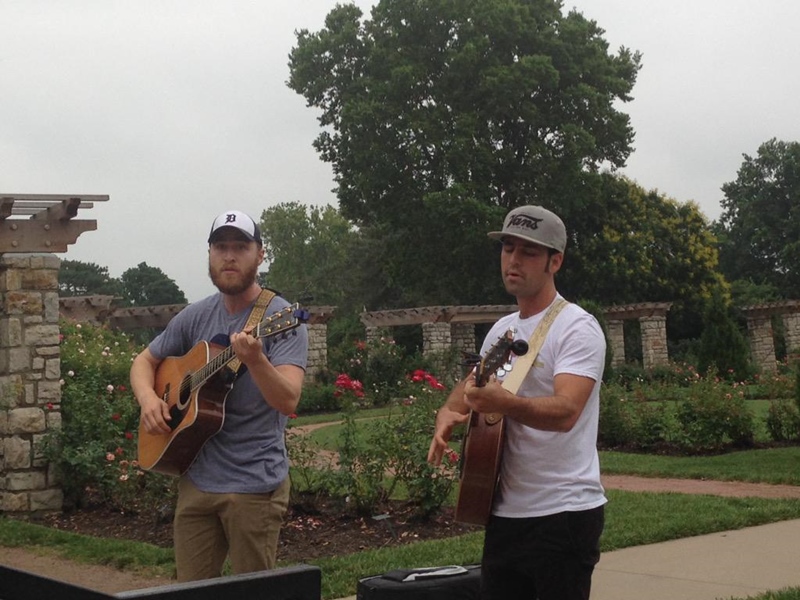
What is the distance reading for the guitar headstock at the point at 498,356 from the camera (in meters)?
2.82

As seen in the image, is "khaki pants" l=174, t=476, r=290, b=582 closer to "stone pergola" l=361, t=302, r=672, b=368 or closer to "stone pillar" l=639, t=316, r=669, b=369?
"stone pergola" l=361, t=302, r=672, b=368

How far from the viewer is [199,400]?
11.2ft

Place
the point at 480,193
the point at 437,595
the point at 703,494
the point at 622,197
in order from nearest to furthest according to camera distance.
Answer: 1. the point at 437,595
2. the point at 703,494
3. the point at 480,193
4. the point at 622,197

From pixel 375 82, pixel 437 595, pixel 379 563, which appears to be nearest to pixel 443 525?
pixel 379 563

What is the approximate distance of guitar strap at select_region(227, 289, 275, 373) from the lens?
3.43m

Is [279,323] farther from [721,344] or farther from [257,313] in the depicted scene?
[721,344]

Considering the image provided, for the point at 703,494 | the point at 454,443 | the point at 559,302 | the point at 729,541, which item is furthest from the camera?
the point at 454,443

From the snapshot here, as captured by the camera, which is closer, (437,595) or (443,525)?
(437,595)

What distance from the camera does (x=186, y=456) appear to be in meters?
3.48

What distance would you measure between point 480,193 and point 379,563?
27006mm

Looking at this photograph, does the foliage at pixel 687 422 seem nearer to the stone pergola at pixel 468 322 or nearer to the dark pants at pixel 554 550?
the dark pants at pixel 554 550

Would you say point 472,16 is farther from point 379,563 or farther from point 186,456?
point 186,456

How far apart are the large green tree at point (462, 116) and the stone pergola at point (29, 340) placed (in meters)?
22.6

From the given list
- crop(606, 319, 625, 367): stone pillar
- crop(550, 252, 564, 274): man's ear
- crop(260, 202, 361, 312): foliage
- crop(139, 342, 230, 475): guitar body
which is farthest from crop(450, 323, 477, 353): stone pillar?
crop(260, 202, 361, 312): foliage
